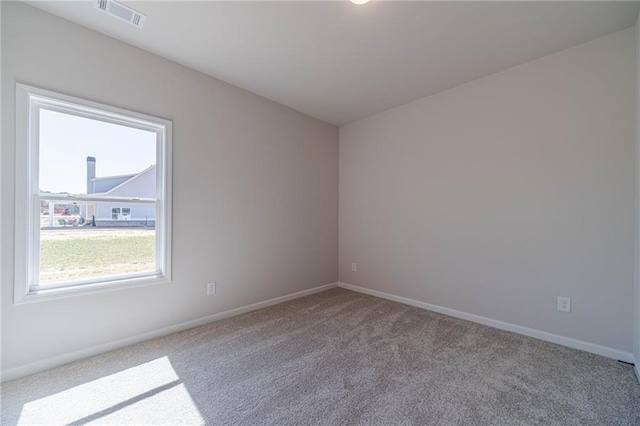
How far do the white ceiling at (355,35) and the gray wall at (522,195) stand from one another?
296 mm

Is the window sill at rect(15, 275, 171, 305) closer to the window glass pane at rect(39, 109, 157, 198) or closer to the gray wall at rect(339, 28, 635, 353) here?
the window glass pane at rect(39, 109, 157, 198)

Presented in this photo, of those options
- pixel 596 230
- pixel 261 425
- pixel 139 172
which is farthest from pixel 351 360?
pixel 139 172

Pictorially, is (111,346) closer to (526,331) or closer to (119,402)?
(119,402)

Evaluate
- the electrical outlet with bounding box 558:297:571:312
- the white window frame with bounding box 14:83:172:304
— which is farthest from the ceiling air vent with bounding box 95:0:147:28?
the electrical outlet with bounding box 558:297:571:312

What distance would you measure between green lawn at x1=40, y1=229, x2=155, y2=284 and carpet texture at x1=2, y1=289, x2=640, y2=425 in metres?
0.69

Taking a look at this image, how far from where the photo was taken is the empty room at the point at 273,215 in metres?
1.88

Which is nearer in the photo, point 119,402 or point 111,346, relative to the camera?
point 119,402

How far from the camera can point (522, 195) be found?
271 cm

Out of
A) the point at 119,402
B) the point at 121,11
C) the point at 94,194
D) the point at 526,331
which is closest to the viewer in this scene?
the point at 119,402

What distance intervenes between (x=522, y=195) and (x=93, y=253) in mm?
3981

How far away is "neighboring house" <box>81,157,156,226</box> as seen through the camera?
2.34m

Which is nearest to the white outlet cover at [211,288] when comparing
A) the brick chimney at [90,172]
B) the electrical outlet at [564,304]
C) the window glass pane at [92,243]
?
the window glass pane at [92,243]

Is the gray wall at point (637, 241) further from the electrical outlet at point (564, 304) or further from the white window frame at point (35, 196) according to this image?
Answer: the white window frame at point (35, 196)

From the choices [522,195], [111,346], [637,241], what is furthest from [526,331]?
[111,346]
